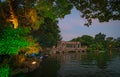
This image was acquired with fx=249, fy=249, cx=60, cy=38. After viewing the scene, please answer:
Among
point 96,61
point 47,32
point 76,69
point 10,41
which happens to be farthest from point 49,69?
point 47,32

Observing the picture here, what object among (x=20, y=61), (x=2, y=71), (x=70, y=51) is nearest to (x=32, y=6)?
(x=20, y=61)

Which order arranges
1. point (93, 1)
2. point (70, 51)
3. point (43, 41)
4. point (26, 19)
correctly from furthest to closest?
point (70, 51) → point (43, 41) → point (26, 19) → point (93, 1)

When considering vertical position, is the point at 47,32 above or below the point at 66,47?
above

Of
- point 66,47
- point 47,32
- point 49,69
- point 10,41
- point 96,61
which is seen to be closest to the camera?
point 10,41

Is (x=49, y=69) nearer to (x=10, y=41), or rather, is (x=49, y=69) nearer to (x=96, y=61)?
(x=96, y=61)

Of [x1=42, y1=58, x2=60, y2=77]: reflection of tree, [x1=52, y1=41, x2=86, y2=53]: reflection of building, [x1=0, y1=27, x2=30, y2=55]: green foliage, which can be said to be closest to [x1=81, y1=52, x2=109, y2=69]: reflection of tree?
[x1=42, y1=58, x2=60, y2=77]: reflection of tree

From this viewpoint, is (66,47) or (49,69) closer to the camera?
(49,69)

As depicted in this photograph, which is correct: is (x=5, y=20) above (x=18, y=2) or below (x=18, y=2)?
below

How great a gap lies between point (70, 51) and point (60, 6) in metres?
82.3

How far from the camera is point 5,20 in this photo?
29.9 metres

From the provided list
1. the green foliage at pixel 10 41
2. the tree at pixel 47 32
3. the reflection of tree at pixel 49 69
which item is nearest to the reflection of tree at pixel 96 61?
the reflection of tree at pixel 49 69

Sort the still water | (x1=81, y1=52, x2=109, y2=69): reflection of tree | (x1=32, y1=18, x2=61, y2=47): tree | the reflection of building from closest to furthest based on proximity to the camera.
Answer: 1. the still water
2. (x1=81, y1=52, x2=109, y2=69): reflection of tree
3. (x1=32, y1=18, x2=61, y2=47): tree
4. the reflection of building

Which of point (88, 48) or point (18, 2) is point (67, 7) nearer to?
point (18, 2)

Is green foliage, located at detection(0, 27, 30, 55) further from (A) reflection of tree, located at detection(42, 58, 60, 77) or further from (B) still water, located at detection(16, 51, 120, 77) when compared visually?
(A) reflection of tree, located at detection(42, 58, 60, 77)
